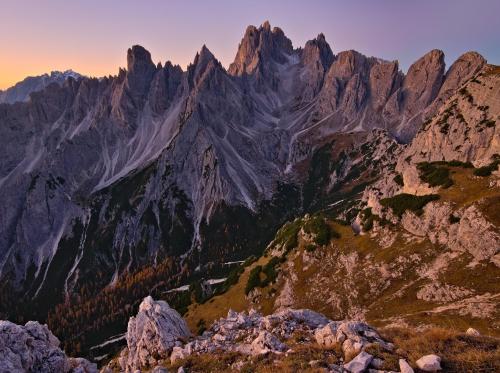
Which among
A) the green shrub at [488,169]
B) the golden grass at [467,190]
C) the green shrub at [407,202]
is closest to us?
the golden grass at [467,190]

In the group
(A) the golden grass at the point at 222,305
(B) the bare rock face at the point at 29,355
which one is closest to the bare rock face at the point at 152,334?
(B) the bare rock face at the point at 29,355

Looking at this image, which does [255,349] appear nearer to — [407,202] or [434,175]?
[407,202]

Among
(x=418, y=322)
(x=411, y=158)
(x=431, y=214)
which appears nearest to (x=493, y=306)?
(x=418, y=322)

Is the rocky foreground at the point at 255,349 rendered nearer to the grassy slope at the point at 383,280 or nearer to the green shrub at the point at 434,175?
the grassy slope at the point at 383,280

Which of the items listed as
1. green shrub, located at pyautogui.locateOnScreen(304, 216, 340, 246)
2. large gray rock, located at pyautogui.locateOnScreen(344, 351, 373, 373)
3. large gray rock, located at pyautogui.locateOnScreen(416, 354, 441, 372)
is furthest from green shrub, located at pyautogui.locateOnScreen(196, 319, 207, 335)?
large gray rock, located at pyautogui.locateOnScreen(416, 354, 441, 372)

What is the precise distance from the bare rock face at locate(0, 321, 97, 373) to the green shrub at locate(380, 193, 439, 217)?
64.8m

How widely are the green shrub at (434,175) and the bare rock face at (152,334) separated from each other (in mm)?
61451

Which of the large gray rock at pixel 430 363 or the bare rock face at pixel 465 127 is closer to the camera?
the large gray rock at pixel 430 363

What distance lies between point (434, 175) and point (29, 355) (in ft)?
264

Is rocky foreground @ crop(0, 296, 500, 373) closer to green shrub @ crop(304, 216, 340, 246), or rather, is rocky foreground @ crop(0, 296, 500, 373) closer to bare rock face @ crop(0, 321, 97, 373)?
bare rock face @ crop(0, 321, 97, 373)

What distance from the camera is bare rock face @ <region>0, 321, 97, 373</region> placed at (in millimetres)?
30297

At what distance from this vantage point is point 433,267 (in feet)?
212

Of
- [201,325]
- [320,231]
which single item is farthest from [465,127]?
[201,325]

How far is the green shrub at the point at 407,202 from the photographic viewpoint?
76.1 meters
